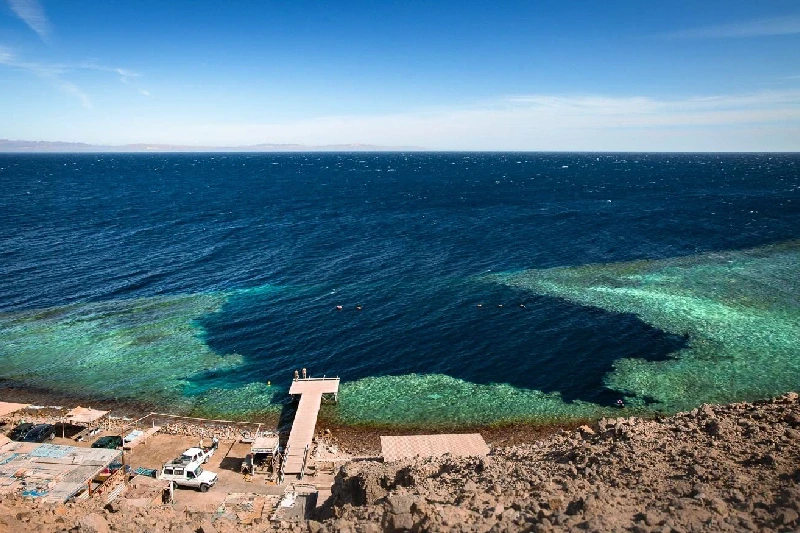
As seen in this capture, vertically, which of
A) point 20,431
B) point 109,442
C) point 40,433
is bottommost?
point 109,442

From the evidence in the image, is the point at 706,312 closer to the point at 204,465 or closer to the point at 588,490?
the point at 588,490

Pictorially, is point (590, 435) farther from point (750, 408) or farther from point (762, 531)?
point (762, 531)

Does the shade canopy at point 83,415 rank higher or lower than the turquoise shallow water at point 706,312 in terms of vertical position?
lower

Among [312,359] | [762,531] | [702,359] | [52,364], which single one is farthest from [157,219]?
[762,531]

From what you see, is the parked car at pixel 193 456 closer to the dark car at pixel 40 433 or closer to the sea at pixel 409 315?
the sea at pixel 409 315

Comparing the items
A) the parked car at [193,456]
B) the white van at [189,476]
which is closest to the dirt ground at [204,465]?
the white van at [189,476]

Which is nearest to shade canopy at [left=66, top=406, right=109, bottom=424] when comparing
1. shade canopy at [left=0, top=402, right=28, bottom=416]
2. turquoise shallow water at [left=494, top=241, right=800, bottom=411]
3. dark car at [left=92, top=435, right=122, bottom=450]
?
dark car at [left=92, top=435, right=122, bottom=450]

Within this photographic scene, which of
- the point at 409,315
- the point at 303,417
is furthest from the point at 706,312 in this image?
the point at 303,417
